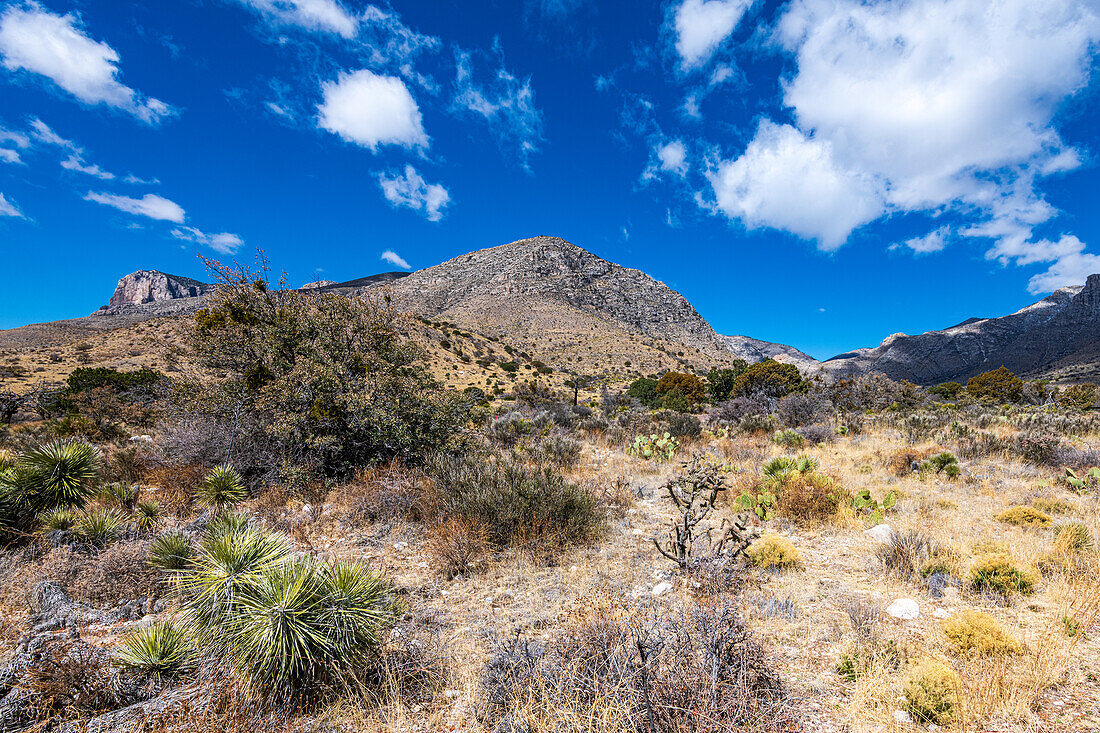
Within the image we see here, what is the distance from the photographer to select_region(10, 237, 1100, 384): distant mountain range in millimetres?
60219

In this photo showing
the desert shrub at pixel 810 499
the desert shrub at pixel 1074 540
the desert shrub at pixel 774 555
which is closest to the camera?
the desert shrub at pixel 1074 540

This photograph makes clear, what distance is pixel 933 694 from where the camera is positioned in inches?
98.3

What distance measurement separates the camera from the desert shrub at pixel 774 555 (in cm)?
474

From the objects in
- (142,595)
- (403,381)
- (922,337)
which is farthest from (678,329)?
(142,595)

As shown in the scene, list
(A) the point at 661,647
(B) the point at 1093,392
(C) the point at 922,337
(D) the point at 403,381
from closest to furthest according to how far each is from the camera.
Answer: (A) the point at 661,647, (D) the point at 403,381, (B) the point at 1093,392, (C) the point at 922,337

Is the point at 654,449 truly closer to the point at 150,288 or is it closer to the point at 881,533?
the point at 881,533

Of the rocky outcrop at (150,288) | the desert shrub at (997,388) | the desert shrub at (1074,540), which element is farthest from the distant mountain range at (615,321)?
the rocky outcrop at (150,288)

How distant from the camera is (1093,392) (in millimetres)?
21781

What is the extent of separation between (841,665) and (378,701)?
3.23 metres

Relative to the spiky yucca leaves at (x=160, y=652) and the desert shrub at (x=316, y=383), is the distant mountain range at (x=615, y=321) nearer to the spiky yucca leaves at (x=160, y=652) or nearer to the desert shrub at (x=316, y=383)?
the desert shrub at (x=316, y=383)

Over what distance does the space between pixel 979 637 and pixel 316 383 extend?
9517 mm

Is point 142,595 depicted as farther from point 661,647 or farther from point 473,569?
point 661,647

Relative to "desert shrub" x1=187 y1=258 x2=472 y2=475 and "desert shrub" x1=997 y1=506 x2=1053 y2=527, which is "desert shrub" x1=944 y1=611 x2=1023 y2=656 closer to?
"desert shrub" x1=997 y1=506 x2=1053 y2=527

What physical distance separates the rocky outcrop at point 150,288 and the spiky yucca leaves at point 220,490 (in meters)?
169
